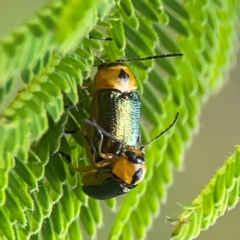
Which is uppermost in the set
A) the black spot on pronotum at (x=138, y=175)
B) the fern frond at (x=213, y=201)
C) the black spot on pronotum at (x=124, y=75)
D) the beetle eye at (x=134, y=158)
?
the black spot on pronotum at (x=124, y=75)

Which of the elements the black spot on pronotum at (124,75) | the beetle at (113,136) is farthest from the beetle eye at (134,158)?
the black spot on pronotum at (124,75)

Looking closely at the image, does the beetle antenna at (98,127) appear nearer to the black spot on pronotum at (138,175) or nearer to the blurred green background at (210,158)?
the black spot on pronotum at (138,175)

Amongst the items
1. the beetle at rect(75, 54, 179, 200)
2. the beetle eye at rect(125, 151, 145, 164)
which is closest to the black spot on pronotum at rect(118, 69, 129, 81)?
the beetle at rect(75, 54, 179, 200)

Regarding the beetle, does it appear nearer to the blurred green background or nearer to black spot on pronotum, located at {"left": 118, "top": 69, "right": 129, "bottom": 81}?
black spot on pronotum, located at {"left": 118, "top": 69, "right": 129, "bottom": 81}

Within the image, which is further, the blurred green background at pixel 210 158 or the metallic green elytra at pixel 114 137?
the blurred green background at pixel 210 158

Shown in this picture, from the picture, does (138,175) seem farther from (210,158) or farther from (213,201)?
(210,158)

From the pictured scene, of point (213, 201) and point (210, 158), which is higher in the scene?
point (210, 158)

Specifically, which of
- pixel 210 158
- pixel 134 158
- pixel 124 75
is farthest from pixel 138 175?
pixel 210 158

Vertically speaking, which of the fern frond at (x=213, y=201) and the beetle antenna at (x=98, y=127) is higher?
the beetle antenna at (x=98, y=127)
